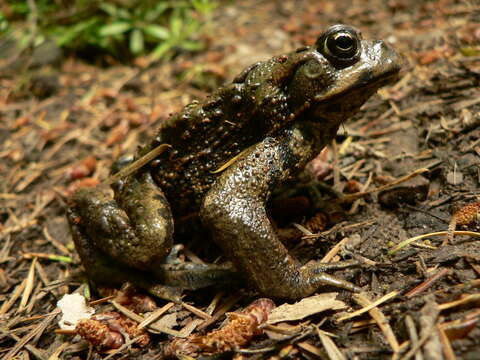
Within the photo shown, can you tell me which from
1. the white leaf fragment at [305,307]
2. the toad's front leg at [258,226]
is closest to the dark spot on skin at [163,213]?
the toad's front leg at [258,226]

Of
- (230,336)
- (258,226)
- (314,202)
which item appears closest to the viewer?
(230,336)

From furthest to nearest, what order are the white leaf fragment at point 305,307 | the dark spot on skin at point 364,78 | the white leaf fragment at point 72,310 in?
the white leaf fragment at point 72,310, the dark spot on skin at point 364,78, the white leaf fragment at point 305,307

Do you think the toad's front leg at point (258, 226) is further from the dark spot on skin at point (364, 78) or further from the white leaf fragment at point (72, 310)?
the white leaf fragment at point (72, 310)

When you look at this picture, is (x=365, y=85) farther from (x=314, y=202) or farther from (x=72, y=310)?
(x=72, y=310)

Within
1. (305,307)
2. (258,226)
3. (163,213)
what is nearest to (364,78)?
(258,226)

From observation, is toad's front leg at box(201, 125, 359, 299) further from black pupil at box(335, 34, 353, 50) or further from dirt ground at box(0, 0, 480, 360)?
black pupil at box(335, 34, 353, 50)

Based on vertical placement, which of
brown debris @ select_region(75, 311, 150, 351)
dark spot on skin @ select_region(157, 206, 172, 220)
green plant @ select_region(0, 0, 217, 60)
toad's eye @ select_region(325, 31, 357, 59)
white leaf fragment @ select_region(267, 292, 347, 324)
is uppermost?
green plant @ select_region(0, 0, 217, 60)

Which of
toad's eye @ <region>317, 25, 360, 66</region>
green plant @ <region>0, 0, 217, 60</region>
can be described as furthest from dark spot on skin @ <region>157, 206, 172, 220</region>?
green plant @ <region>0, 0, 217, 60</region>
